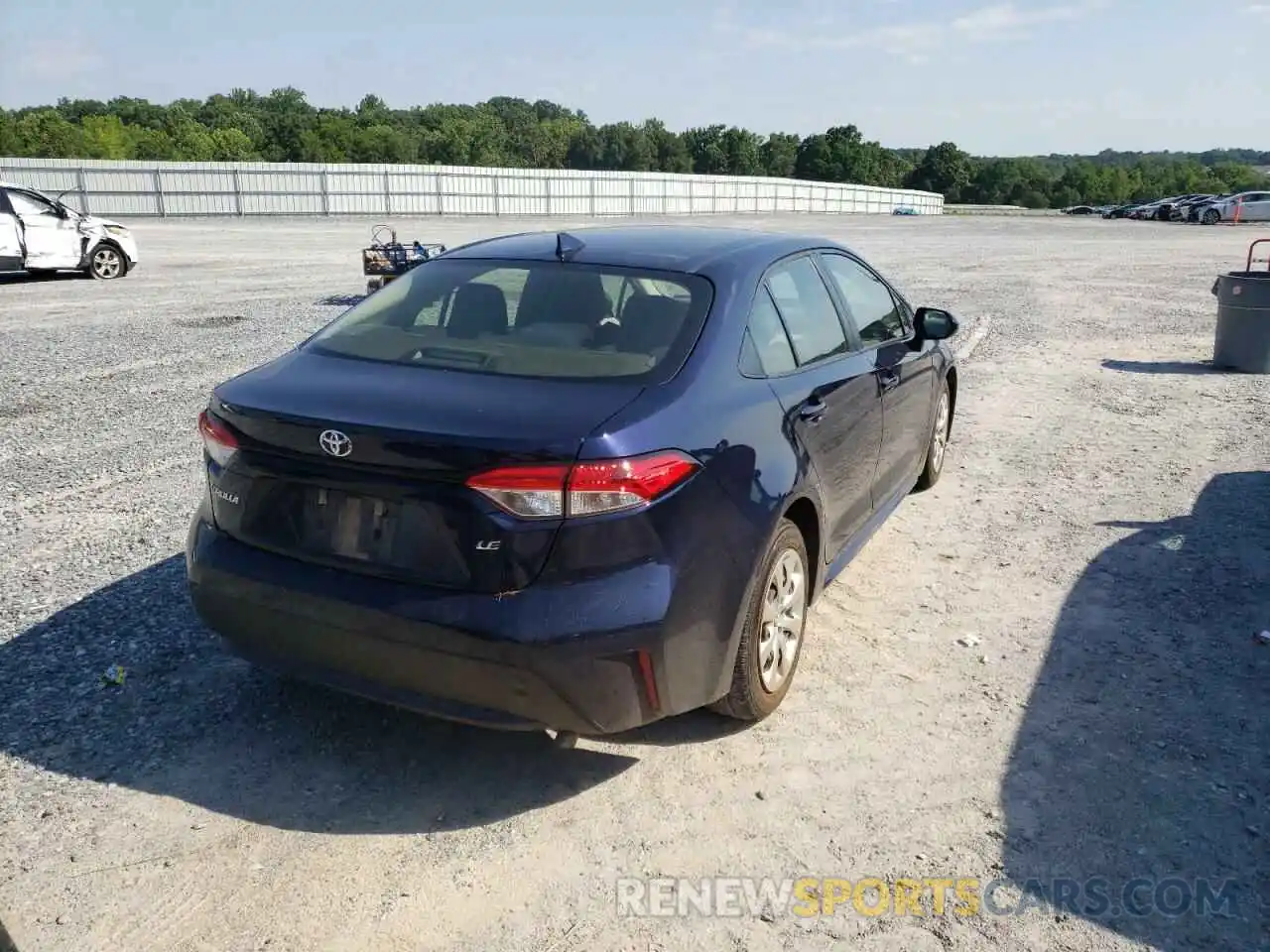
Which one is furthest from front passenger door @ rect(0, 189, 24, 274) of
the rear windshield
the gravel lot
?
the rear windshield

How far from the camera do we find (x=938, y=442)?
6.46m

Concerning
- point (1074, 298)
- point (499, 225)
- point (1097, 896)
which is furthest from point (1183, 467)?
point (499, 225)

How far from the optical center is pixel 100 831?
9.99ft

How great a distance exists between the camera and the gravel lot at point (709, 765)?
2754 mm

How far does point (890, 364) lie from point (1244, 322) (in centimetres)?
742

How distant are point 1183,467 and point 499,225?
35058 mm

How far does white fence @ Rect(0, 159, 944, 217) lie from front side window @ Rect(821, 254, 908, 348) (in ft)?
127

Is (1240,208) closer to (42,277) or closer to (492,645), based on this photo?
(42,277)

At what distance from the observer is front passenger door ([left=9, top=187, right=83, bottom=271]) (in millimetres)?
16125

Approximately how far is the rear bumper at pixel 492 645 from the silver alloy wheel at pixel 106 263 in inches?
643

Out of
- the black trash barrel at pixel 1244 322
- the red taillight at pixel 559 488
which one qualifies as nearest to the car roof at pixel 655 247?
the red taillight at pixel 559 488

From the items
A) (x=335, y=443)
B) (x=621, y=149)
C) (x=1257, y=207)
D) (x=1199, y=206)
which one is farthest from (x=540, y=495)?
(x=621, y=149)

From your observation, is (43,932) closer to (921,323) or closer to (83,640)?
(83,640)

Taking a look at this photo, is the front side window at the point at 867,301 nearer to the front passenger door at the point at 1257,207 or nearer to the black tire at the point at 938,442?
the black tire at the point at 938,442
